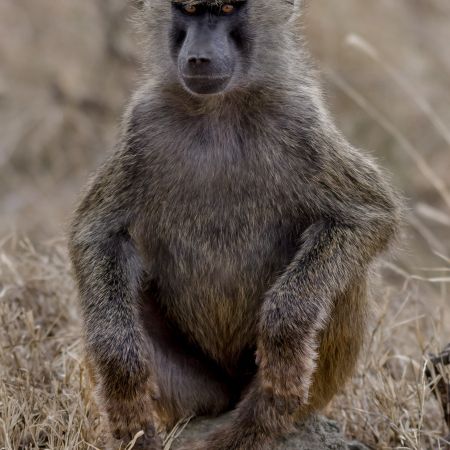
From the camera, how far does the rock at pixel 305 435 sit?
391 cm

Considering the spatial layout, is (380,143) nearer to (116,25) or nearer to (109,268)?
(116,25)

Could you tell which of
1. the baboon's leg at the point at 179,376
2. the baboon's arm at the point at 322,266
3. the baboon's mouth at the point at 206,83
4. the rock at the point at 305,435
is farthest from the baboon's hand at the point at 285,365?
the baboon's mouth at the point at 206,83

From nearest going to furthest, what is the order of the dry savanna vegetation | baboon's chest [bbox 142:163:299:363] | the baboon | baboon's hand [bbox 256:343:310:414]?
baboon's hand [bbox 256:343:310:414], the baboon, baboon's chest [bbox 142:163:299:363], the dry savanna vegetation

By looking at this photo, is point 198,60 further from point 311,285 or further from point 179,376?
point 179,376

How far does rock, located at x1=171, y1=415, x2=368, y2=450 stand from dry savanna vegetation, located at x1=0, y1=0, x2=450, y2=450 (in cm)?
68

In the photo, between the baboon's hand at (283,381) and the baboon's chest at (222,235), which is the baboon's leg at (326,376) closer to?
the baboon's hand at (283,381)

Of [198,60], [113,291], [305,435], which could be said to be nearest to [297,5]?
[198,60]

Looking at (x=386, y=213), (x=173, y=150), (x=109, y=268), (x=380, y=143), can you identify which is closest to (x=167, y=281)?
(x=109, y=268)

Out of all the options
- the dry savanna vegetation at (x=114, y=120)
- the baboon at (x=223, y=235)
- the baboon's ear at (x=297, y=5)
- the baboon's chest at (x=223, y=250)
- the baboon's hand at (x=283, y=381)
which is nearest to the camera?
the baboon's hand at (x=283, y=381)

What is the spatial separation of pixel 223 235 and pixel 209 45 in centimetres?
67

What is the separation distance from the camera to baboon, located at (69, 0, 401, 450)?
386cm

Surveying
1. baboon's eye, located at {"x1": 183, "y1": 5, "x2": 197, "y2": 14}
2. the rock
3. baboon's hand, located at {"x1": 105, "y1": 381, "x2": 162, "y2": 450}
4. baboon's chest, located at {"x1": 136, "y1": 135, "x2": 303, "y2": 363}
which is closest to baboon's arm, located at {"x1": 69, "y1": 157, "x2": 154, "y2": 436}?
baboon's hand, located at {"x1": 105, "y1": 381, "x2": 162, "y2": 450}

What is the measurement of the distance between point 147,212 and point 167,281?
263mm

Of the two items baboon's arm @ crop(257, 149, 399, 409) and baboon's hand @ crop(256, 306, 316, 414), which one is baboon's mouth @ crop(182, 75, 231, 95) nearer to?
baboon's arm @ crop(257, 149, 399, 409)
